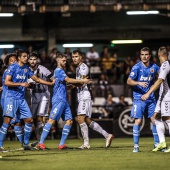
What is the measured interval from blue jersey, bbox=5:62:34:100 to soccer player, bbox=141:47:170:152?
296 cm

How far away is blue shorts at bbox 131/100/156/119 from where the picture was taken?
15048 mm

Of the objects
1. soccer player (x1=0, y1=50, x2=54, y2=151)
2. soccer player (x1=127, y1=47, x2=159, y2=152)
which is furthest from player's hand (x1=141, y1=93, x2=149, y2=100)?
soccer player (x1=0, y1=50, x2=54, y2=151)

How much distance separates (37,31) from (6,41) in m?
1.69

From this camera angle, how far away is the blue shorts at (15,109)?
15664 mm

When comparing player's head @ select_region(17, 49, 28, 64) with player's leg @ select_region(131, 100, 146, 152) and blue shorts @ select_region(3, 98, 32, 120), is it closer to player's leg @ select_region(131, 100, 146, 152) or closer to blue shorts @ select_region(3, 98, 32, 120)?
blue shorts @ select_region(3, 98, 32, 120)

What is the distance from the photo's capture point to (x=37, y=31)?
115ft

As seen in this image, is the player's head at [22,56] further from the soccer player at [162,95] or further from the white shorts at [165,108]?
the white shorts at [165,108]

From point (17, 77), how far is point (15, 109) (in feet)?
2.45

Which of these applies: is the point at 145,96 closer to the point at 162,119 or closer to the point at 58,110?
the point at 162,119

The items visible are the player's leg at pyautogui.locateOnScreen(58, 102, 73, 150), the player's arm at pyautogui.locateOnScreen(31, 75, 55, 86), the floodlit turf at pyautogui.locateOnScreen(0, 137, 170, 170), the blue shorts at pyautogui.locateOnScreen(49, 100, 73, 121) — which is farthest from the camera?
the player's leg at pyautogui.locateOnScreen(58, 102, 73, 150)

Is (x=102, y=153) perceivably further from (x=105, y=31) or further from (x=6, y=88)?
(x=105, y=31)

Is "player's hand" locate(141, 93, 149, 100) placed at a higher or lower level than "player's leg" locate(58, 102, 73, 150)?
higher

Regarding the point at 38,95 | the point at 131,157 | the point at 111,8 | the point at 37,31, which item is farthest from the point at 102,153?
the point at 37,31

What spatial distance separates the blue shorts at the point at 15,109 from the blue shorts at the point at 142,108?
2.59m
